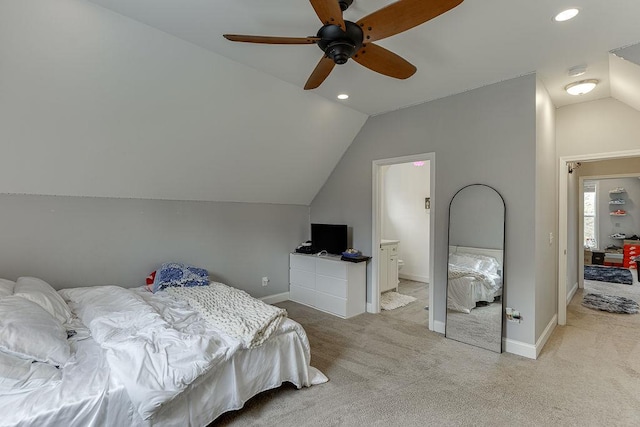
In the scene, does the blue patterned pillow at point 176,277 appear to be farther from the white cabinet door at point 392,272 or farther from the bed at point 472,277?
the white cabinet door at point 392,272

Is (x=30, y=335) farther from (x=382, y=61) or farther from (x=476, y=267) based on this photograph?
(x=476, y=267)

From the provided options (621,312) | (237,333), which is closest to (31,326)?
(237,333)

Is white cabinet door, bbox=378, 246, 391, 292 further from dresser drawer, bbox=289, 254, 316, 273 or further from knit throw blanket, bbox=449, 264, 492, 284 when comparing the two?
knit throw blanket, bbox=449, 264, 492, 284

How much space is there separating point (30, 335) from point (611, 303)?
676 cm

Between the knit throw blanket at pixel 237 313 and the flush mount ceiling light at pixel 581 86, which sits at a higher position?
the flush mount ceiling light at pixel 581 86

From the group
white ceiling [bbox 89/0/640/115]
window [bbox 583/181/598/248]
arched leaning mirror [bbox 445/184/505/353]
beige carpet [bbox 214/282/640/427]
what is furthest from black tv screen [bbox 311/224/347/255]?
window [bbox 583/181/598/248]

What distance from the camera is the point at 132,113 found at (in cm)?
275

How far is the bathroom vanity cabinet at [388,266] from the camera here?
4.98m

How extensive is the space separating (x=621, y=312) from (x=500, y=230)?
2.93 meters

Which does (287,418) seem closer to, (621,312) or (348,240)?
(348,240)

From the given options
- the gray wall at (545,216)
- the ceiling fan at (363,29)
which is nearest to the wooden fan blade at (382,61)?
the ceiling fan at (363,29)

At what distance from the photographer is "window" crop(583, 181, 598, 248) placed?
8570 millimetres

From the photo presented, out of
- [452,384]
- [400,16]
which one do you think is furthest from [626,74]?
[452,384]

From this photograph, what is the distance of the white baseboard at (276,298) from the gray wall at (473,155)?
1424mm
